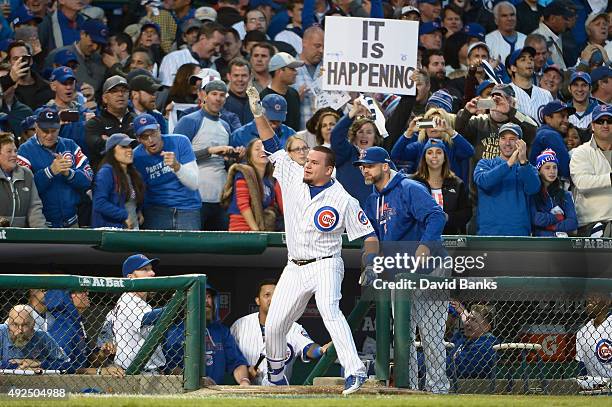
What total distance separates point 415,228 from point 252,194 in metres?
1.99

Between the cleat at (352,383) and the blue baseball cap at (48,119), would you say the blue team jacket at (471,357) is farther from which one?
the blue baseball cap at (48,119)

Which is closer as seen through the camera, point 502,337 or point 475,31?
point 502,337

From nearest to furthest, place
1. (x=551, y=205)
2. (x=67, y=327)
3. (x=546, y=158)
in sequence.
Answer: (x=67, y=327) < (x=551, y=205) < (x=546, y=158)

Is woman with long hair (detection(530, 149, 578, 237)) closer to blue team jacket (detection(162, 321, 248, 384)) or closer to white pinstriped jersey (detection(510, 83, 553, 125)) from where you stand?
white pinstriped jersey (detection(510, 83, 553, 125))

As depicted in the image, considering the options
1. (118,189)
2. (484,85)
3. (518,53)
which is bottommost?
(118,189)

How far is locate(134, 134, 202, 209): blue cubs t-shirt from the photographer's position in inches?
452

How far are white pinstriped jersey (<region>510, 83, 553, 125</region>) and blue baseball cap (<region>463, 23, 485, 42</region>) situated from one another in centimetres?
139

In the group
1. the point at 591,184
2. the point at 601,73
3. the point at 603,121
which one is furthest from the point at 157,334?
the point at 601,73

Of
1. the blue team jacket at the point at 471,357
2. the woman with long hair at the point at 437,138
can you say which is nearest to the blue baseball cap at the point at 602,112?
the woman with long hair at the point at 437,138

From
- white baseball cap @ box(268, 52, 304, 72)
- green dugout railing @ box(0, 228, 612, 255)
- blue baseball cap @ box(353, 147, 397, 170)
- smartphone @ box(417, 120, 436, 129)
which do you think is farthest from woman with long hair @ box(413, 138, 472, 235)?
white baseball cap @ box(268, 52, 304, 72)

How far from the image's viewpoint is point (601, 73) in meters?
14.6

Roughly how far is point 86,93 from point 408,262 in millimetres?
4678

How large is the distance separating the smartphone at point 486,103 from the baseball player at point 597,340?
3.07 metres

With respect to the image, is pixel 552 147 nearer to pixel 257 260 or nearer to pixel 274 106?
pixel 274 106
